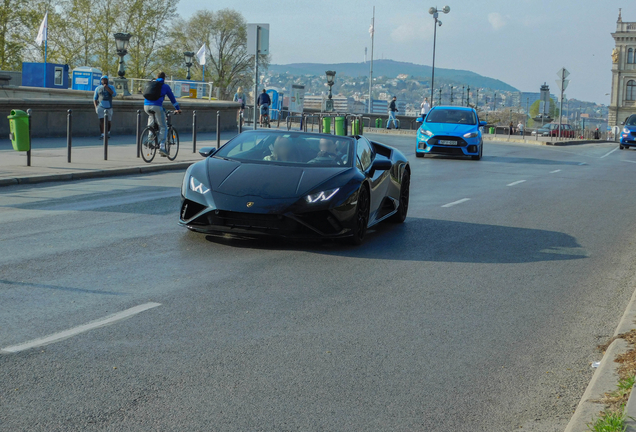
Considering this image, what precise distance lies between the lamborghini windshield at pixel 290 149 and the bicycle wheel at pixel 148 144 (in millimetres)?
9107

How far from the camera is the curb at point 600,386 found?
387 cm

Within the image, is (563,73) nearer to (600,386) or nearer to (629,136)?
(629,136)

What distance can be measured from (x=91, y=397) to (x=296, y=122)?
44.9 meters

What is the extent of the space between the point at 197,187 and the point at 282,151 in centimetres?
125

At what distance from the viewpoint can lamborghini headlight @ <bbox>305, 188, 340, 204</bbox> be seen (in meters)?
8.34

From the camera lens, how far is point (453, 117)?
88.8 ft

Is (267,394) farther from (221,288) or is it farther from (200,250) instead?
(200,250)

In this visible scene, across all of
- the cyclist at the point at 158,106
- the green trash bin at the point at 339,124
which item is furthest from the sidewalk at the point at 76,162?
the green trash bin at the point at 339,124

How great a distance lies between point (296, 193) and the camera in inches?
328

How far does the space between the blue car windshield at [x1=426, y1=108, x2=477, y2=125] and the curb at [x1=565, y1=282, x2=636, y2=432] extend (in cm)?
2157

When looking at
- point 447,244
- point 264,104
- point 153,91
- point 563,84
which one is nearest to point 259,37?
point 153,91

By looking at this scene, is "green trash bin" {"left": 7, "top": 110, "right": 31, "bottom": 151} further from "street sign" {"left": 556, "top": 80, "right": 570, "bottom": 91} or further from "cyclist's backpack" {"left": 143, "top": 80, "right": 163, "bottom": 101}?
"street sign" {"left": 556, "top": 80, "right": 570, "bottom": 91}

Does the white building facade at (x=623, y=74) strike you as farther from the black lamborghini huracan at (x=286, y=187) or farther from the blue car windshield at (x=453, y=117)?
the black lamborghini huracan at (x=286, y=187)

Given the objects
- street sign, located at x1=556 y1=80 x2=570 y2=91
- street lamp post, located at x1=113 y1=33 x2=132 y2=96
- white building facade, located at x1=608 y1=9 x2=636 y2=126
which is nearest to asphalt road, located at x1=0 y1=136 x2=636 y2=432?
street lamp post, located at x1=113 y1=33 x2=132 y2=96
